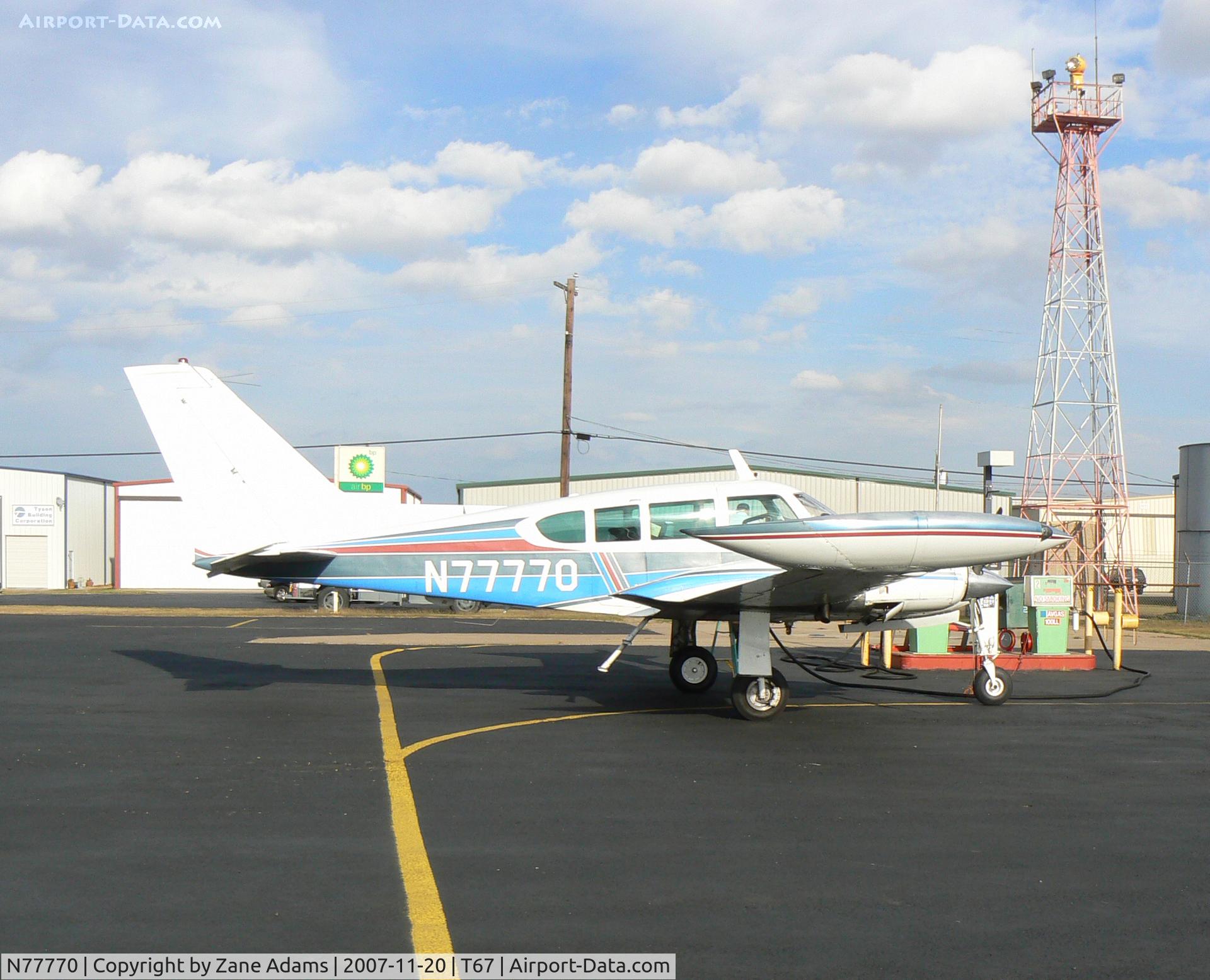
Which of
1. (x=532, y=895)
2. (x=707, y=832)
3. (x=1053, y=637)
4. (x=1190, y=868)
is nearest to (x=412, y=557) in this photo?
(x=707, y=832)

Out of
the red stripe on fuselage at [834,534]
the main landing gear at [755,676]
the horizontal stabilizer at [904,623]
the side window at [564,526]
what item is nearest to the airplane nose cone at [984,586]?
the horizontal stabilizer at [904,623]

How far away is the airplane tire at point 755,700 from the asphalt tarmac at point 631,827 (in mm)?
173

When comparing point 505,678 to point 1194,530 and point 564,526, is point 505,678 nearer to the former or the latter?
point 564,526

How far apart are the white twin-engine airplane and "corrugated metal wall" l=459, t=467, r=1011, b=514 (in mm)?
34390

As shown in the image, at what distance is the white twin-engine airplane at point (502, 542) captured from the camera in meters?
12.8

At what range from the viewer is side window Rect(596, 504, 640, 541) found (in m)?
13.2

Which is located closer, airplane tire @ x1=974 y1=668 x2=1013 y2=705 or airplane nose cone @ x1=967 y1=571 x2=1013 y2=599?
airplane nose cone @ x1=967 y1=571 x2=1013 y2=599

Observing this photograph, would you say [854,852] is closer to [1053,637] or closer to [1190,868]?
[1190,868]

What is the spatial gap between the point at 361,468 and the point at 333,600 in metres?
8.24

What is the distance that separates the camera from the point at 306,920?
5312mm

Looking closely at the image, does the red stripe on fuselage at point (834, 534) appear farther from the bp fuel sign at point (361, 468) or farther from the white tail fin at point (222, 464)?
the bp fuel sign at point (361, 468)

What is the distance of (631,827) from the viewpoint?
7.28 m

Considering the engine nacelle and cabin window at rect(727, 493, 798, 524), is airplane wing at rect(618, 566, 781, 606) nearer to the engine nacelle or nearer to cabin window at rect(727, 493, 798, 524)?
cabin window at rect(727, 493, 798, 524)

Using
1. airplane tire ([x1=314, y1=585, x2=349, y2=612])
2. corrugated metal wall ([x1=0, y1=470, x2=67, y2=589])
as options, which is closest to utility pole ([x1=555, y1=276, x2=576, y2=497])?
airplane tire ([x1=314, y1=585, x2=349, y2=612])
